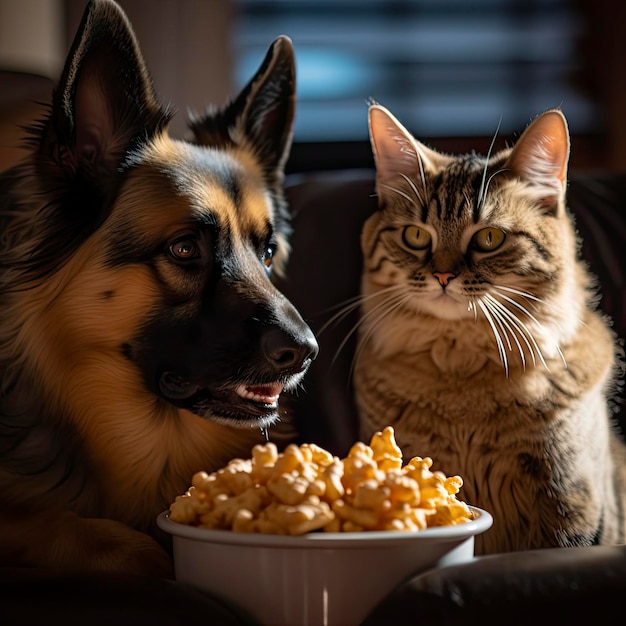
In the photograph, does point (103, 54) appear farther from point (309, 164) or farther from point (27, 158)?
point (309, 164)

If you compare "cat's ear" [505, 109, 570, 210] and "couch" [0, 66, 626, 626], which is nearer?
"couch" [0, 66, 626, 626]

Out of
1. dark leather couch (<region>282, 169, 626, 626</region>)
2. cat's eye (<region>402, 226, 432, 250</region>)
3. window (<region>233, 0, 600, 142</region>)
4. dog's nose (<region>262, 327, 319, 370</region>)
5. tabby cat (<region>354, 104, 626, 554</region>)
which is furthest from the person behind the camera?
window (<region>233, 0, 600, 142</region>)

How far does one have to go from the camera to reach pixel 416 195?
1318 mm

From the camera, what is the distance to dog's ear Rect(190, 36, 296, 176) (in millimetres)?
1344

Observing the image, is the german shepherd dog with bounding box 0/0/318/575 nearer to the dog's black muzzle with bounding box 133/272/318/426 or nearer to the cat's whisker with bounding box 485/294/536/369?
the dog's black muzzle with bounding box 133/272/318/426

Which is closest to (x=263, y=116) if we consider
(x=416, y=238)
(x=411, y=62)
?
(x=416, y=238)

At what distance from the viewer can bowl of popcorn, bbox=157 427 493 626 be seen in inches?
33.5

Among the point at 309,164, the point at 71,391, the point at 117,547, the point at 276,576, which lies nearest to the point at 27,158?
the point at 71,391

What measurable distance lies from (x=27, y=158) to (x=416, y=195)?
0.59 m

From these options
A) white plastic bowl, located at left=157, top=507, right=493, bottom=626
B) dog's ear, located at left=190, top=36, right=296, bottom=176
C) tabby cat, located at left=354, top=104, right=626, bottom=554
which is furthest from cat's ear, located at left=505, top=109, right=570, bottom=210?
white plastic bowl, located at left=157, top=507, right=493, bottom=626

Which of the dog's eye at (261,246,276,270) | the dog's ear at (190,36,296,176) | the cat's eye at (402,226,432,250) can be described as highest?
the dog's ear at (190,36,296,176)

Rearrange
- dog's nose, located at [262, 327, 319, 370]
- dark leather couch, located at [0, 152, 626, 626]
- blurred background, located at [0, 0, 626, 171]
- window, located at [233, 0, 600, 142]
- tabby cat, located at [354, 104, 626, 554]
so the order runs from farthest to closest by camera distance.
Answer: window, located at [233, 0, 600, 142] < blurred background, located at [0, 0, 626, 171] < tabby cat, located at [354, 104, 626, 554] < dog's nose, located at [262, 327, 319, 370] < dark leather couch, located at [0, 152, 626, 626]

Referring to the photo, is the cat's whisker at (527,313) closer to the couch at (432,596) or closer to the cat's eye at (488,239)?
the cat's eye at (488,239)

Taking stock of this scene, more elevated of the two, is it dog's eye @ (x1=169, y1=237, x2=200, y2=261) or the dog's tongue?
dog's eye @ (x1=169, y1=237, x2=200, y2=261)
